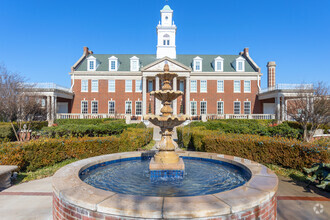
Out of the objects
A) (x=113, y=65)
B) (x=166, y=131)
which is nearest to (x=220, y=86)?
(x=113, y=65)

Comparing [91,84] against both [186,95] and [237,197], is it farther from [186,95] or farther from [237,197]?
[237,197]

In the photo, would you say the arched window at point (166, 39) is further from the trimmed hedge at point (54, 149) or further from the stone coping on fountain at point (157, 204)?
the stone coping on fountain at point (157, 204)

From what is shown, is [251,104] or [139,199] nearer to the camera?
[139,199]

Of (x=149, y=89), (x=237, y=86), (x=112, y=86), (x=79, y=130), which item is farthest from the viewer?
(x=237, y=86)

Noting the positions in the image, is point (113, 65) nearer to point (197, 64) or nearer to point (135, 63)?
point (135, 63)

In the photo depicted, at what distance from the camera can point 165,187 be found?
4.89m

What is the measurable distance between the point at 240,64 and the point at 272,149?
2660cm

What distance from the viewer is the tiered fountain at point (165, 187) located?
9.64 ft

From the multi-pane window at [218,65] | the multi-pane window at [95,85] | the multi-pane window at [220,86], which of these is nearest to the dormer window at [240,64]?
the multi-pane window at [218,65]

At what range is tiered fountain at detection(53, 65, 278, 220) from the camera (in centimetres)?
294

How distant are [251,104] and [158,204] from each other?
3179 centimetres

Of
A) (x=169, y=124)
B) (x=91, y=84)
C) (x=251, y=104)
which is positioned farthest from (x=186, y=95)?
(x=169, y=124)

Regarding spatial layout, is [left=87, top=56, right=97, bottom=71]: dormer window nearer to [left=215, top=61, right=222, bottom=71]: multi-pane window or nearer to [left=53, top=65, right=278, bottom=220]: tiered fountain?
[left=215, top=61, right=222, bottom=71]: multi-pane window

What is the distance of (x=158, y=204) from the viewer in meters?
3.01
